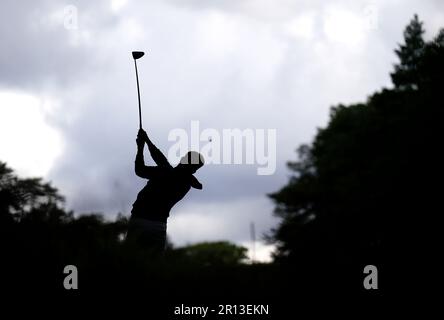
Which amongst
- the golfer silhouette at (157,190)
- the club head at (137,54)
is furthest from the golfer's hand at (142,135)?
the club head at (137,54)

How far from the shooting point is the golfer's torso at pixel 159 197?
1059 cm

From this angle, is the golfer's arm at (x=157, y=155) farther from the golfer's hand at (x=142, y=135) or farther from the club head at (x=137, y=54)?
the club head at (x=137, y=54)

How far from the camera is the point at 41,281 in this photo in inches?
301

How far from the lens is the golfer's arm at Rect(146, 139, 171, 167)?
11.0 metres

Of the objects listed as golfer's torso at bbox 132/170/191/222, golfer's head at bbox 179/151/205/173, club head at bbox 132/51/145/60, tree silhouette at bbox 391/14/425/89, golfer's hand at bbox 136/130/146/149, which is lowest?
golfer's torso at bbox 132/170/191/222

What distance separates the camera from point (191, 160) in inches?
433

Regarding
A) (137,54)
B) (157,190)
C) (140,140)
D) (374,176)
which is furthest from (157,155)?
(374,176)

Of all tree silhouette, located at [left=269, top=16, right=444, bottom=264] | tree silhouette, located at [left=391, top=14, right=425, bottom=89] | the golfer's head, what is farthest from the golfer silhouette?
tree silhouette, located at [left=391, top=14, right=425, bottom=89]

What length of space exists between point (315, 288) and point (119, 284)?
6.28 ft

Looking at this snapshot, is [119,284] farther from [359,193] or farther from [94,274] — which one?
[359,193]

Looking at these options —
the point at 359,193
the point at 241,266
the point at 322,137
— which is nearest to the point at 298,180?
the point at 322,137

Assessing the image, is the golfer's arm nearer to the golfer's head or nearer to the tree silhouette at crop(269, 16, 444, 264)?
the golfer's head

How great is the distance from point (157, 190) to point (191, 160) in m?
0.64

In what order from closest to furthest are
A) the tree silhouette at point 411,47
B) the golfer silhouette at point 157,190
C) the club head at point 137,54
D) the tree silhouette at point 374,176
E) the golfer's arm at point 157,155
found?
the golfer silhouette at point 157,190, the golfer's arm at point 157,155, the club head at point 137,54, the tree silhouette at point 374,176, the tree silhouette at point 411,47
